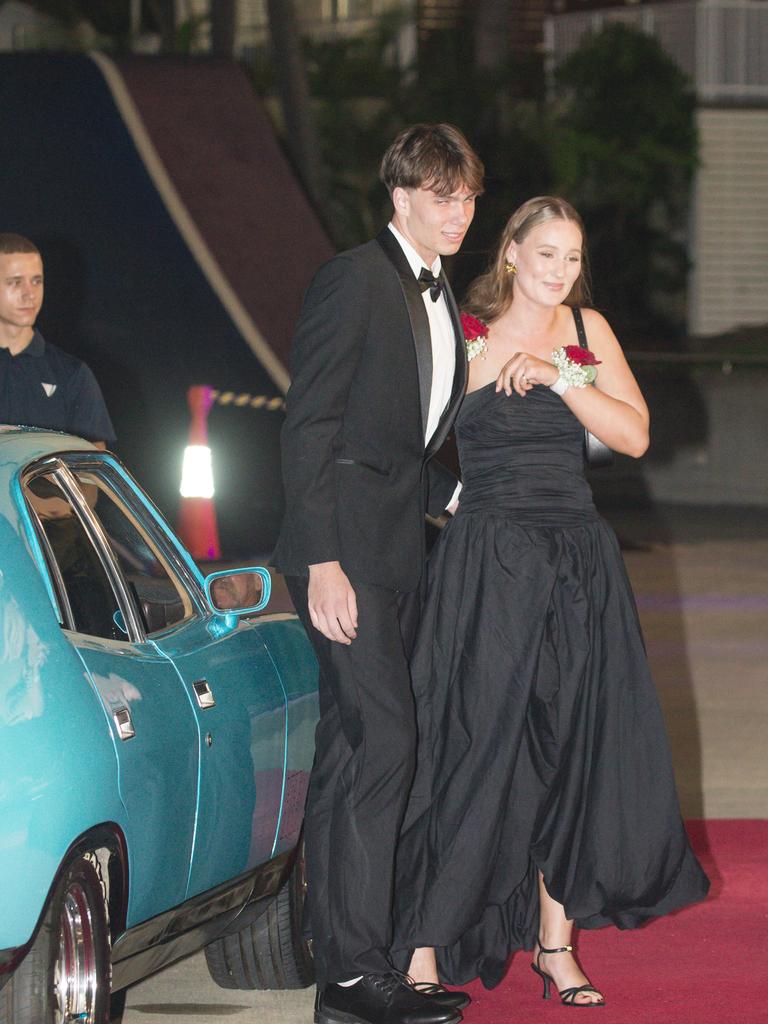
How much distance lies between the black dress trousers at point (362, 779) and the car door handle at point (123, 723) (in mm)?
825

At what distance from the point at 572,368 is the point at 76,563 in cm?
134

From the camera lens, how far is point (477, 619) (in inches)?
188

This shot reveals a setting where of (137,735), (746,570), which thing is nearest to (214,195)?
(746,570)

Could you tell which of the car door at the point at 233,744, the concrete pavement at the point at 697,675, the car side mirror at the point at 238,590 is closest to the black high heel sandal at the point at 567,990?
the concrete pavement at the point at 697,675

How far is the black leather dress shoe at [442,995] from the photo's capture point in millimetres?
4672

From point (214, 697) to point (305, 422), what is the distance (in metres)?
0.68

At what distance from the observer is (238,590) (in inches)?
178

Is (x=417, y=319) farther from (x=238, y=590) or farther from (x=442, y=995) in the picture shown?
(x=442, y=995)

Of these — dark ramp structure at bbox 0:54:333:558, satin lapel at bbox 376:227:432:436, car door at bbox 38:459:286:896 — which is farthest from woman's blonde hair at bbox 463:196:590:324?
dark ramp structure at bbox 0:54:333:558

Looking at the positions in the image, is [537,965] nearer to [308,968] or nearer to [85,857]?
[308,968]

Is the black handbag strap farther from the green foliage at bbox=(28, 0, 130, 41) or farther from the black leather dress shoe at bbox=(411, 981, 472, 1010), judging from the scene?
the green foliage at bbox=(28, 0, 130, 41)

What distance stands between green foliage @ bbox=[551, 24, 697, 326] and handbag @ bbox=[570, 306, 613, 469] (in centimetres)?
2206

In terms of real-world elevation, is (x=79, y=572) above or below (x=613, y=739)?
above

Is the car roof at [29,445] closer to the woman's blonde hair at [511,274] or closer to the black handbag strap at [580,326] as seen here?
the woman's blonde hair at [511,274]
